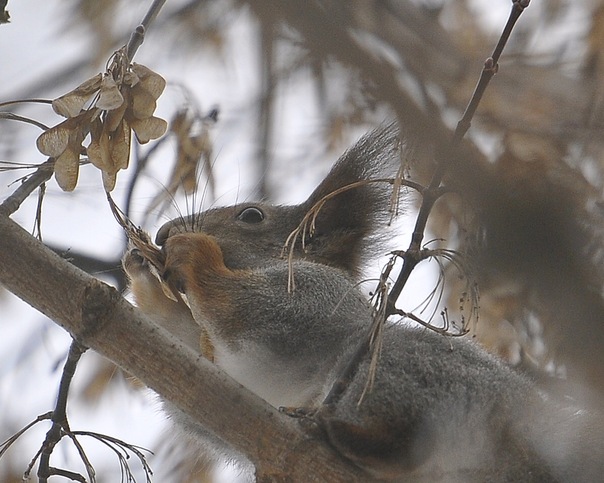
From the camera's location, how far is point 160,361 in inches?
82.7

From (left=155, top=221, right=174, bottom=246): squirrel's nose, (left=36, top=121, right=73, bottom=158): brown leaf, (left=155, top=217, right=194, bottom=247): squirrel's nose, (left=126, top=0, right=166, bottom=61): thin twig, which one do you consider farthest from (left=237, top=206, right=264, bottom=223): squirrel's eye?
(left=36, top=121, right=73, bottom=158): brown leaf

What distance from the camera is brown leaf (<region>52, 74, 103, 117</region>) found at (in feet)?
6.59

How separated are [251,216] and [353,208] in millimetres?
451

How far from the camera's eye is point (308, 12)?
1.80 m

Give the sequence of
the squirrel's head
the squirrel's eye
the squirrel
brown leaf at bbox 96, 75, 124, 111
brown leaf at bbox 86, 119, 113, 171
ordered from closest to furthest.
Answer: brown leaf at bbox 96, 75, 124, 111
brown leaf at bbox 86, 119, 113, 171
the squirrel
the squirrel's head
the squirrel's eye

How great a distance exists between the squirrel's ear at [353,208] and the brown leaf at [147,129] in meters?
1.13

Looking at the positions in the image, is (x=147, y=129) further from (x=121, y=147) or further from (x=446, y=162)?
(x=446, y=162)

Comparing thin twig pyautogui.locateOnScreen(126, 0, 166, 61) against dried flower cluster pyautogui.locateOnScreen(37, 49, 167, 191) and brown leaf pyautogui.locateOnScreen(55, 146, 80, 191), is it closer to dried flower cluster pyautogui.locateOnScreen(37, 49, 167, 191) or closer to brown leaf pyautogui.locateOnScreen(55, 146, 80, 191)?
dried flower cluster pyautogui.locateOnScreen(37, 49, 167, 191)

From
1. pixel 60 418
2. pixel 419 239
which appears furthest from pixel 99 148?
pixel 419 239

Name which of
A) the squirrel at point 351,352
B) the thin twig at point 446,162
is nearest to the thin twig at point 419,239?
the thin twig at point 446,162

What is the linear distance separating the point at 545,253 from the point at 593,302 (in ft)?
0.41

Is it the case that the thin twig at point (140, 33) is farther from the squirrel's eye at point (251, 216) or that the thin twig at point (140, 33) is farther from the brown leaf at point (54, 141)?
the squirrel's eye at point (251, 216)

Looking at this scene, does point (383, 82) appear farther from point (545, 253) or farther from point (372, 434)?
point (372, 434)

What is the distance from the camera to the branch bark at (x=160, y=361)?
204cm
